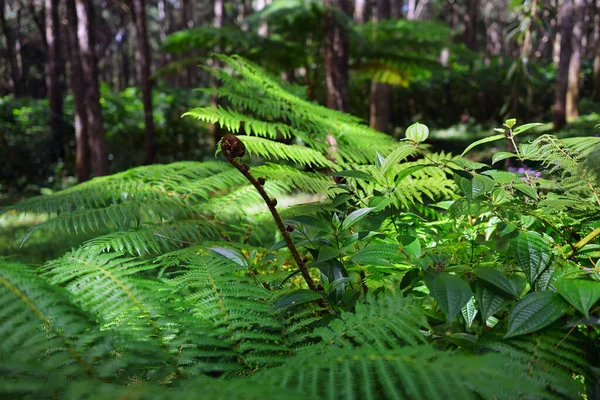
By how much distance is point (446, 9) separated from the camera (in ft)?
107

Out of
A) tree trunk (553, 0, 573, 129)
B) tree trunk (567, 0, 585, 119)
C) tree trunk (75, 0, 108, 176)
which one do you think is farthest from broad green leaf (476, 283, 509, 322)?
tree trunk (567, 0, 585, 119)

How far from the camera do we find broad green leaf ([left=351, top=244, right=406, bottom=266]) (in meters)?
0.80

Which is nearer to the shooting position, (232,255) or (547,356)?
(547,356)

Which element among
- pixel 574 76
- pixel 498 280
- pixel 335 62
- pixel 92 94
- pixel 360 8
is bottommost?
pixel 498 280

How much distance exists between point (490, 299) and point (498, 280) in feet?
0.15

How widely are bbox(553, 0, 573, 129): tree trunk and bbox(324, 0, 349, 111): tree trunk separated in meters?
7.10

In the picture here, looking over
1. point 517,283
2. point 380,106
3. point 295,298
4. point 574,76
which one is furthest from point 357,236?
point 574,76

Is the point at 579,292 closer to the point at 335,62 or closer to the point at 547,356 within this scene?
the point at 547,356

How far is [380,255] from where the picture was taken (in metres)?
0.81

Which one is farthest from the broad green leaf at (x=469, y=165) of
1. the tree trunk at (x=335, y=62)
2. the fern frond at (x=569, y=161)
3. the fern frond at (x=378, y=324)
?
the tree trunk at (x=335, y=62)

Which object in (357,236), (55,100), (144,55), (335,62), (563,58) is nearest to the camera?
(357,236)

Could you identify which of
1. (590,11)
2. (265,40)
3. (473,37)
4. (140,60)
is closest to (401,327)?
(265,40)

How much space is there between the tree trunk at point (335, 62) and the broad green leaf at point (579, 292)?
15.1ft

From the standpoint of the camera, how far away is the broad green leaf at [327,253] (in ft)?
2.78
